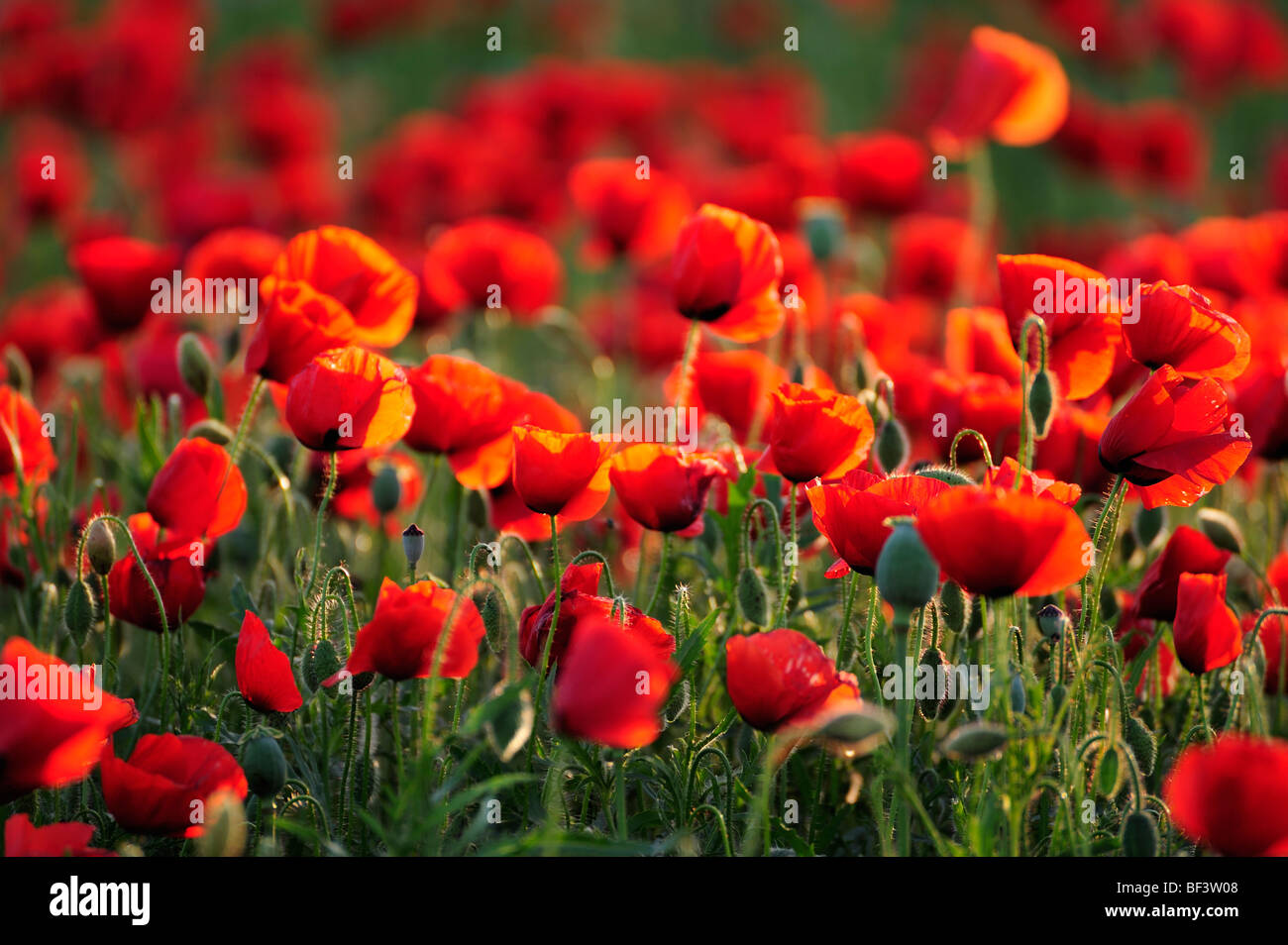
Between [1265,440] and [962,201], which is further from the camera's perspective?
[962,201]

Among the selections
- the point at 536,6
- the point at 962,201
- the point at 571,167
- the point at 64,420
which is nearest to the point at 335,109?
the point at 536,6

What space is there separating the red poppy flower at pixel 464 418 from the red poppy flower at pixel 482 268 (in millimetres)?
991

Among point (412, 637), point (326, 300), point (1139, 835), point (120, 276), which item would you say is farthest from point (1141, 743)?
point (120, 276)

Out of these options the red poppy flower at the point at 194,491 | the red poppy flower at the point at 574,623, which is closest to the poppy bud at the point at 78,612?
the red poppy flower at the point at 194,491

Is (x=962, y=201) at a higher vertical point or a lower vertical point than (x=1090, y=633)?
higher

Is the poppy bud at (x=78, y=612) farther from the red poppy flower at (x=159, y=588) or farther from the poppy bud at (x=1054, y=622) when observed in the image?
the poppy bud at (x=1054, y=622)

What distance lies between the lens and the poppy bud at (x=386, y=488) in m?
1.89

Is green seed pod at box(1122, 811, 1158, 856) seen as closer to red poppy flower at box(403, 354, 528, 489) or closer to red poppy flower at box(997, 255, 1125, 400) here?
red poppy flower at box(997, 255, 1125, 400)

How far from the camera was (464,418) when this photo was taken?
1721 millimetres

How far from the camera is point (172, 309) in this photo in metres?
2.68
